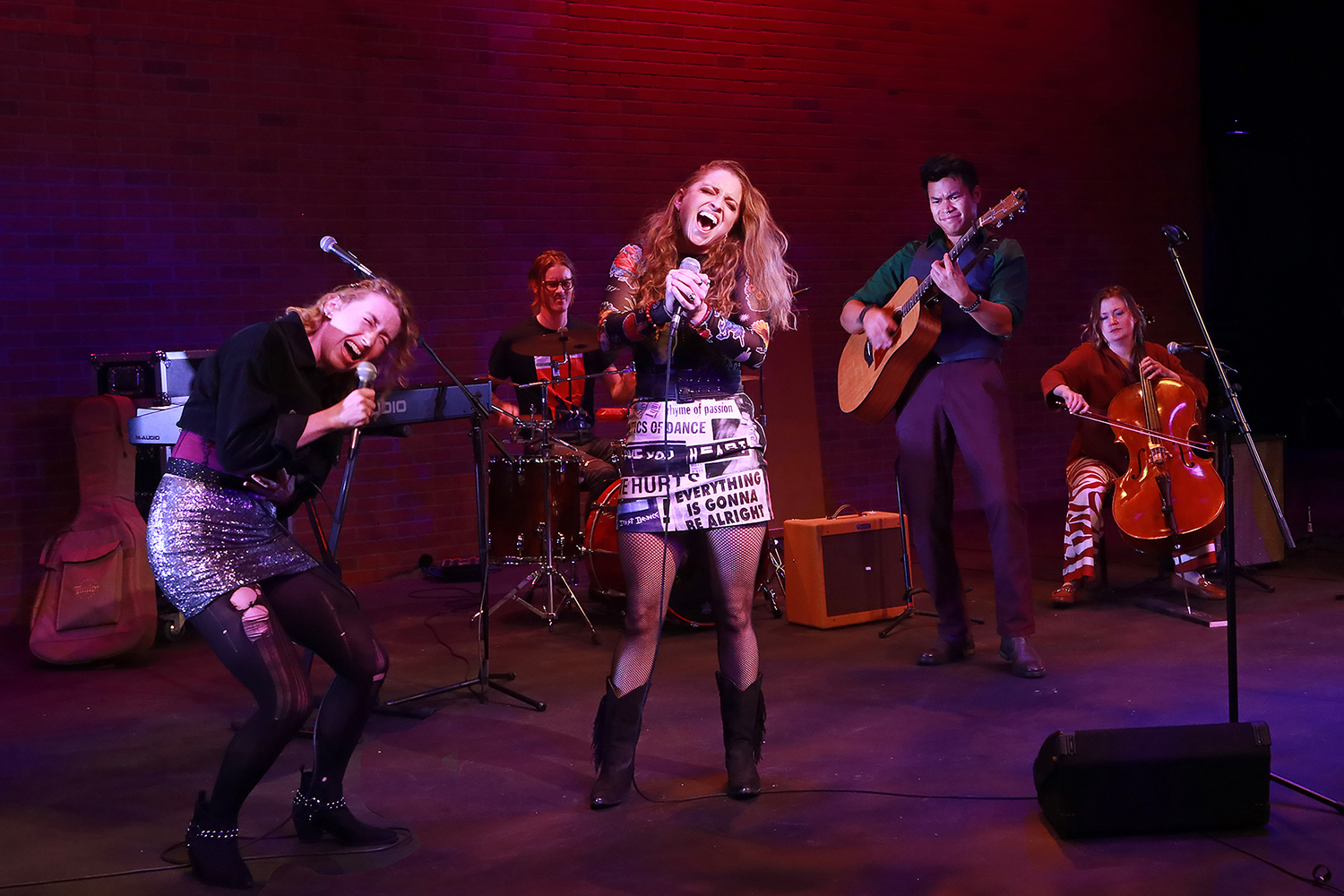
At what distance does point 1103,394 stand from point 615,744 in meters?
3.62

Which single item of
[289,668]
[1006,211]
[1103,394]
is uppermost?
[1006,211]

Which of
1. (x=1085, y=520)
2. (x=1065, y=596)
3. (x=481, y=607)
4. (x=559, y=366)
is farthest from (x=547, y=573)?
(x=1085, y=520)

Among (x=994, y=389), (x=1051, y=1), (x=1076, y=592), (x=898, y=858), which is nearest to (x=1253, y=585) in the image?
(x=1076, y=592)

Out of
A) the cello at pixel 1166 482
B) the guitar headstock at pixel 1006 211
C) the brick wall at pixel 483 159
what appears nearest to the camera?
the guitar headstock at pixel 1006 211

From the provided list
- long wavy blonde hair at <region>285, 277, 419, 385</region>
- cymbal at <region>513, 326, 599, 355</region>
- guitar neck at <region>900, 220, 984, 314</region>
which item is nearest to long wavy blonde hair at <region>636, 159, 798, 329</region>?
long wavy blonde hair at <region>285, 277, 419, 385</region>

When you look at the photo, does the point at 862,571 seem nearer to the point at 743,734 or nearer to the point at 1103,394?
the point at 1103,394

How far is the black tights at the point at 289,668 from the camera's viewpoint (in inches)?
116

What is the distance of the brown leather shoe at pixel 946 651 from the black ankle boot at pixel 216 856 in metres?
2.89

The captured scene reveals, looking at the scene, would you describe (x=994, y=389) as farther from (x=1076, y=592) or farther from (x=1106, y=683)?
(x=1076, y=592)

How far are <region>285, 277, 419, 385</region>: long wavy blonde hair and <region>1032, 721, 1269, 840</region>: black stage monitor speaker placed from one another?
6.48 feet

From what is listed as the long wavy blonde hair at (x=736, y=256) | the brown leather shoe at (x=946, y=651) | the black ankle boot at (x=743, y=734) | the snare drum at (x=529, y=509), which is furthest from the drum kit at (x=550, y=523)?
the long wavy blonde hair at (x=736, y=256)

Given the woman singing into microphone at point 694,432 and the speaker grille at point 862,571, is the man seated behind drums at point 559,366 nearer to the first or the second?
the speaker grille at point 862,571

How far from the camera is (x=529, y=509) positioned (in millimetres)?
5965

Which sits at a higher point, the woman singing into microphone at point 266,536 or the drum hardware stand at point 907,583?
the woman singing into microphone at point 266,536
